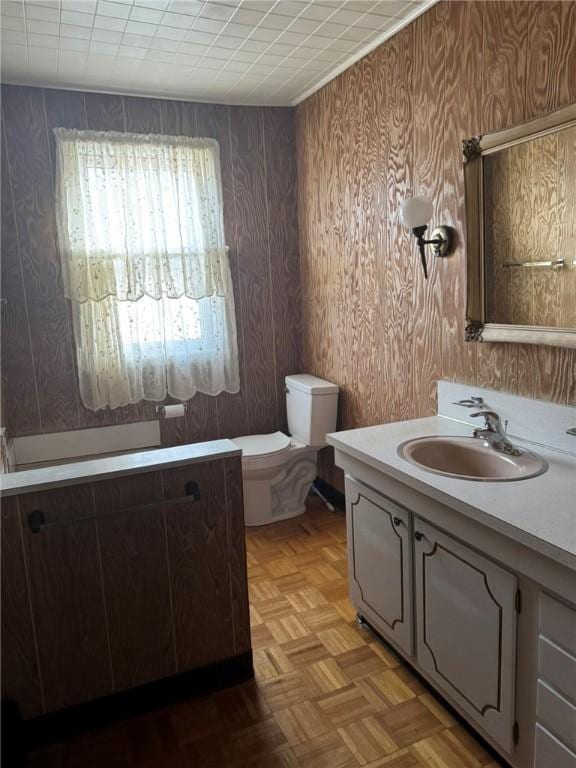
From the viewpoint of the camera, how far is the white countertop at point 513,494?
1.28 m

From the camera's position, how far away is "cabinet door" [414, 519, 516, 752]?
1449 mm

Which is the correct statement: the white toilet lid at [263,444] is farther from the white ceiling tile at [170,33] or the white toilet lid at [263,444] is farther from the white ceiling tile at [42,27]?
the white ceiling tile at [42,27]

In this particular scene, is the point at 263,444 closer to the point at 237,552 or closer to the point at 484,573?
the point at 237,552

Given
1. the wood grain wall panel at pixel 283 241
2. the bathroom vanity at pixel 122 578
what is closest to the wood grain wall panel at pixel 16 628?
the bathroom vanity at pixel 122 578

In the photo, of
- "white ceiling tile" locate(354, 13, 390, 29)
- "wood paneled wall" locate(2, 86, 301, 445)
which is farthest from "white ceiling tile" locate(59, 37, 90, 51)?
"white ceiling tile" locate(354, 13, 390, 29)

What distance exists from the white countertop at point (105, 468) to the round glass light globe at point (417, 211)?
113 centimetres

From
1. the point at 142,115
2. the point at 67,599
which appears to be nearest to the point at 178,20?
the point at 142,115

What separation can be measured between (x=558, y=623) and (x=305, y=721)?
92cm

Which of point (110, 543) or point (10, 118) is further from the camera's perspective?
point (10, 118)

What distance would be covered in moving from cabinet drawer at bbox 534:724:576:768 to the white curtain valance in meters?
2.70

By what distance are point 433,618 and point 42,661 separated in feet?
3.94

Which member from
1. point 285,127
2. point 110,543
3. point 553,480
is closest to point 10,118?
point 285,127

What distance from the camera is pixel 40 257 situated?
3.05 m

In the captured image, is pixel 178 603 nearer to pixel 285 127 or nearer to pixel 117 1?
pixel 117 1
